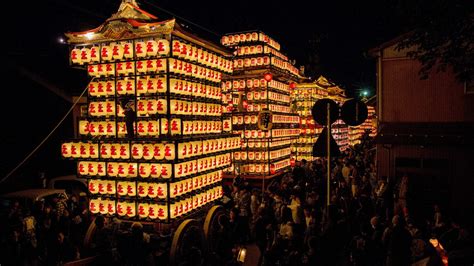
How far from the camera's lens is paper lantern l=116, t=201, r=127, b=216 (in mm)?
12016

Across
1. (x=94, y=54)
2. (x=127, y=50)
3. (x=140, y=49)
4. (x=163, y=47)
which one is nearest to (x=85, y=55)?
(x=94, y=54)

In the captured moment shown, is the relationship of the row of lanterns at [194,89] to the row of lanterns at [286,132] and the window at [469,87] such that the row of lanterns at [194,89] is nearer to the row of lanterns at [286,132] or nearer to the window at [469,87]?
the window at [469,87]

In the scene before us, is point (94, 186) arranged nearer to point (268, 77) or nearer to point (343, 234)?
point (343, 234)

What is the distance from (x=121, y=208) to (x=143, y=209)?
88cm

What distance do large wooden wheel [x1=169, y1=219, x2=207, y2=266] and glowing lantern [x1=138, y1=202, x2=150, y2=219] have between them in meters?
1.31

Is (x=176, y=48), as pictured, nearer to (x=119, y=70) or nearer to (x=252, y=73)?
(x=119, y=70)

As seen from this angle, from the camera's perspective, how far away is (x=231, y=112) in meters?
25.6

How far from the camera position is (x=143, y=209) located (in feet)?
38.7

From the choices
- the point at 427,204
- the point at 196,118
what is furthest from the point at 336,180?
the point at 196,118

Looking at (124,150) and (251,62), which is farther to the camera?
(251,62)

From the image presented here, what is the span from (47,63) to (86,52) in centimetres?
1446

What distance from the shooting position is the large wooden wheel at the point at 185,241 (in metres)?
10.7

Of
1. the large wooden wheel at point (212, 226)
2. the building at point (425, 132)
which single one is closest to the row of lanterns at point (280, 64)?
the building at point (425, 132)

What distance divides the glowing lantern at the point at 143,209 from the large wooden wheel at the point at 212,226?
240cm
